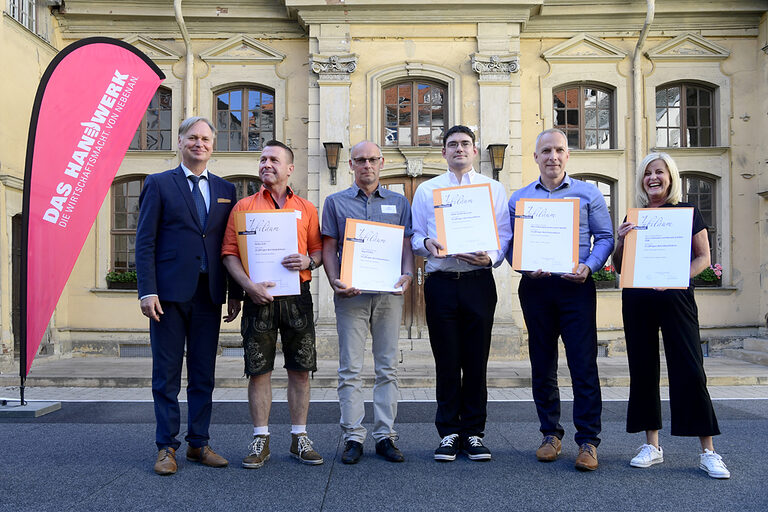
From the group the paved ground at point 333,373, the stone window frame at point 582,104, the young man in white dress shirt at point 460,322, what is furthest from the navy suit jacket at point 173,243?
the stone window frame at point 582,104

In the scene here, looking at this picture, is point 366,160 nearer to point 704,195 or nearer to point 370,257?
point 370,257

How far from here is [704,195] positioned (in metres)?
12.1

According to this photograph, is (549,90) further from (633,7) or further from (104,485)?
(104,485)

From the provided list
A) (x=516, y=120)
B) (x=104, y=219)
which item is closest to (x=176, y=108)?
(x=104, y=219)

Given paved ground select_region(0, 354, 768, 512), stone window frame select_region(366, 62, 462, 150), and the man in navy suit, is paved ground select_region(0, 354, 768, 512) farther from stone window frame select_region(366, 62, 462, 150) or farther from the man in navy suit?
stone window frame select_region(366, 62, 462, 150)

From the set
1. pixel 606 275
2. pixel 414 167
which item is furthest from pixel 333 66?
pixel 606 275

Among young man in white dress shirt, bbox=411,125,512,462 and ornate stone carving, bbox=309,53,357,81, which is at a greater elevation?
ornate stone carving, bbox=309,53,357,81

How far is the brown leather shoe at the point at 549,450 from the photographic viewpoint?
4.22 m

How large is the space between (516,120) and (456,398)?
26.1 ft

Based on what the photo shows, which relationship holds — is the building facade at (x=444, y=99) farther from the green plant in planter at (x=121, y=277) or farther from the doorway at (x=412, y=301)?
the green plant in planter at (x=121, y=277)

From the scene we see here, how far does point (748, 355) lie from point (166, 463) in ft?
33.7

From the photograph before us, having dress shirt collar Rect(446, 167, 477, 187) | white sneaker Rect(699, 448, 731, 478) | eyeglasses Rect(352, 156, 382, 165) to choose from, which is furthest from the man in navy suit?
white sneaker Rect(699, 448, 731, 478)

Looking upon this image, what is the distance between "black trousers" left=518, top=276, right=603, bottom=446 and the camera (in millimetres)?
4234

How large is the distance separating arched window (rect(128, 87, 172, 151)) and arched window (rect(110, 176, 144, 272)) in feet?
2.12
